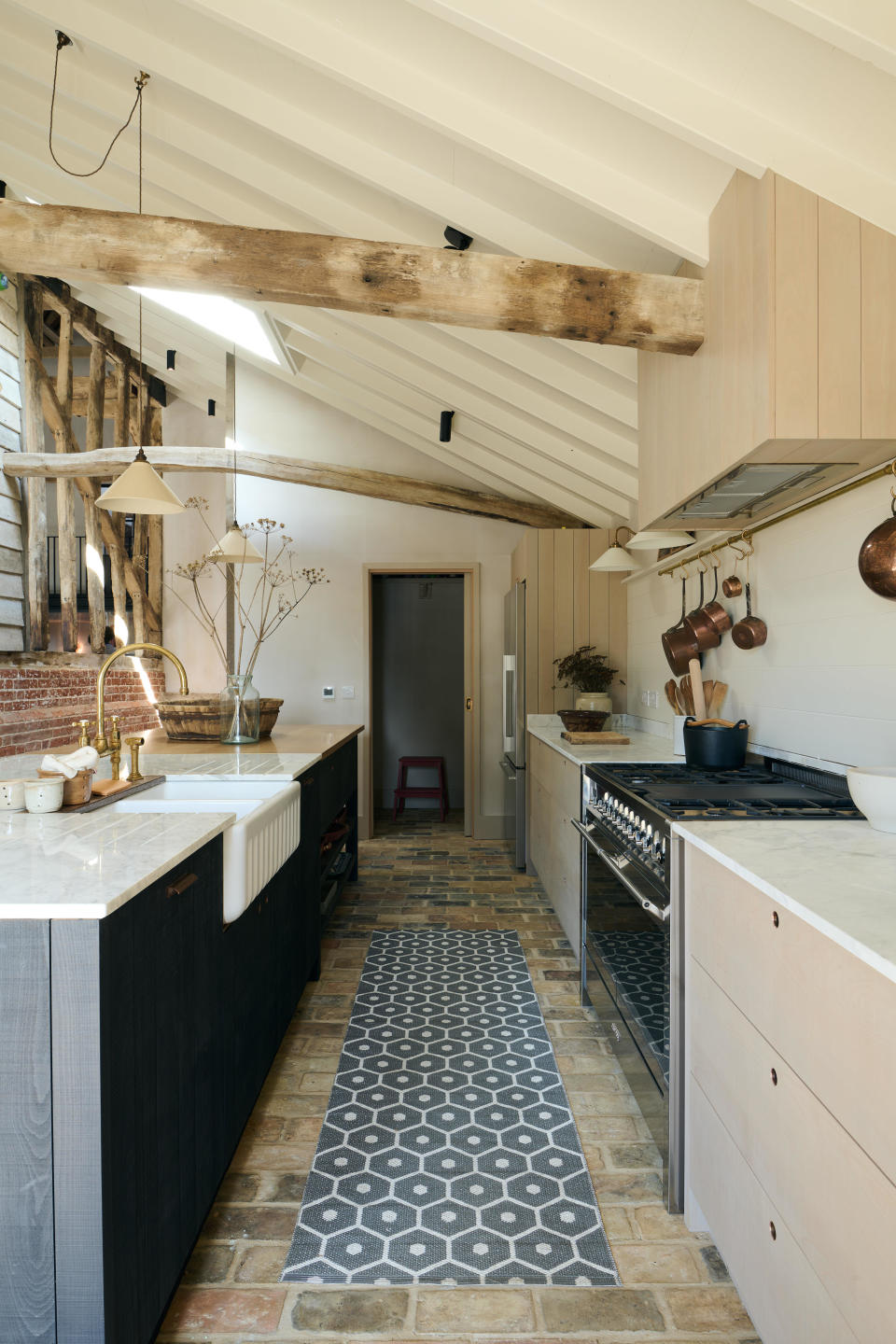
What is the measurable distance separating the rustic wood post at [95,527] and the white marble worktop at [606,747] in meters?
3.58

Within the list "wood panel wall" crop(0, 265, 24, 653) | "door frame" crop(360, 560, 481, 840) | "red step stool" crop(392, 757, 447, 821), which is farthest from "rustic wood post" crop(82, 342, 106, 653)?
"red step stool" crop(392, 757, 447, 821)

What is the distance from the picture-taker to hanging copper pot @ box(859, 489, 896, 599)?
1787mm

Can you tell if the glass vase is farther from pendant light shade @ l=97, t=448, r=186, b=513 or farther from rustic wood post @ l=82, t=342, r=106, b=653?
rustic wood post @ l=82, t=342, r=106, b=653

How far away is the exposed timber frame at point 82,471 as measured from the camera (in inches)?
212

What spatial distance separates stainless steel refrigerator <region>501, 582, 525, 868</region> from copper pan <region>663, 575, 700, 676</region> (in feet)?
4.10

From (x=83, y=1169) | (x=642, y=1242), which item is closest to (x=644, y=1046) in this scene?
(x=642, y=1242)

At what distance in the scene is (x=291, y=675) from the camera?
6.16m

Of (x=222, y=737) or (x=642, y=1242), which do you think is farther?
(x=222, y=737)

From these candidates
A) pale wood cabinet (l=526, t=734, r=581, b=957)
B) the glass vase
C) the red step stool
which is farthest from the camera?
the red step stool

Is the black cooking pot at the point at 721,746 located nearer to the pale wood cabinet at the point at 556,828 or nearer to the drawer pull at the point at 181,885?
the pale wood cabinet at the point at 556,828

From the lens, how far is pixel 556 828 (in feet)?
12.2

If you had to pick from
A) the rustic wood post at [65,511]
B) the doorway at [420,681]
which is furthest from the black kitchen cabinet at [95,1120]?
the doorway at [420,681]

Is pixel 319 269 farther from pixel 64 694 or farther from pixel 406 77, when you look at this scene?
pixel 64 694

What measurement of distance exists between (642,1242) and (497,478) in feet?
15.0
